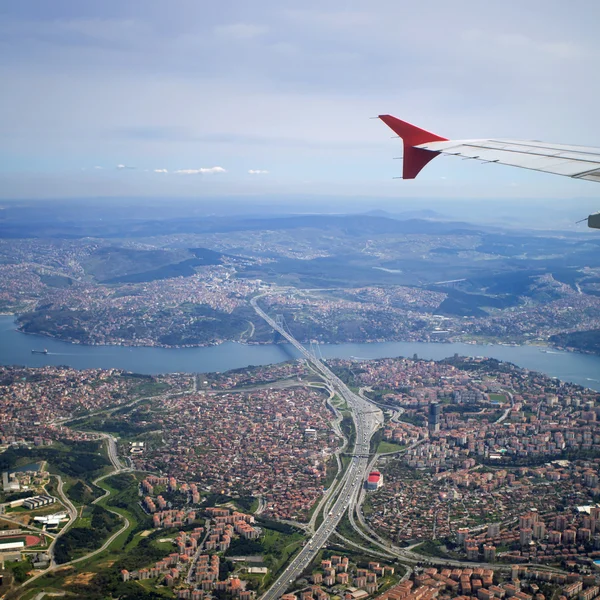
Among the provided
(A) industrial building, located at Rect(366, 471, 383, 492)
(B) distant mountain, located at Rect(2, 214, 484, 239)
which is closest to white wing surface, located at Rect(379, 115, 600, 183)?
(A) industrial building, located at Rect(366, 471, 383, 492)

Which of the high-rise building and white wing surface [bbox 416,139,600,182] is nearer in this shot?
white wing surface [bbox 416,139,600,182]

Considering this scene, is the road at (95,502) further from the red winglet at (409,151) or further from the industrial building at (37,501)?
the red winglet at (409,151)

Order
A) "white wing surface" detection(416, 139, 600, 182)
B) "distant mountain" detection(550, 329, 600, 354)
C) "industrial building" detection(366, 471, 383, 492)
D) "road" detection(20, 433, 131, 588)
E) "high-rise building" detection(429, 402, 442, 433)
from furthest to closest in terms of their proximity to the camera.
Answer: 1. "distant mountain" detection(550, 329, 600, 354)
2. "high-rise building" detection(429, 402, 442, 433)
3. "industrial building" detection(366, 471, 383, 492)
4. "road" detection(20, 433, 131, 588)
5. "white wing surface" detection(416, 139, 600, 182)

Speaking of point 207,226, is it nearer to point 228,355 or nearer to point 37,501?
point 228,355

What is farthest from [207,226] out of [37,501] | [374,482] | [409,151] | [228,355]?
[409,151]

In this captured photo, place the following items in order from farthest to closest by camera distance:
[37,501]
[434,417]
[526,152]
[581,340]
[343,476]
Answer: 1. [581,340]
2. [434,417]
3. [343,476]
4. [37,501]
5. [526,152]

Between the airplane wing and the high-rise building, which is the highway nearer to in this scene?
the high-rise building

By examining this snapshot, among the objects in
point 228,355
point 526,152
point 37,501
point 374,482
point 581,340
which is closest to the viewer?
point 526,152
